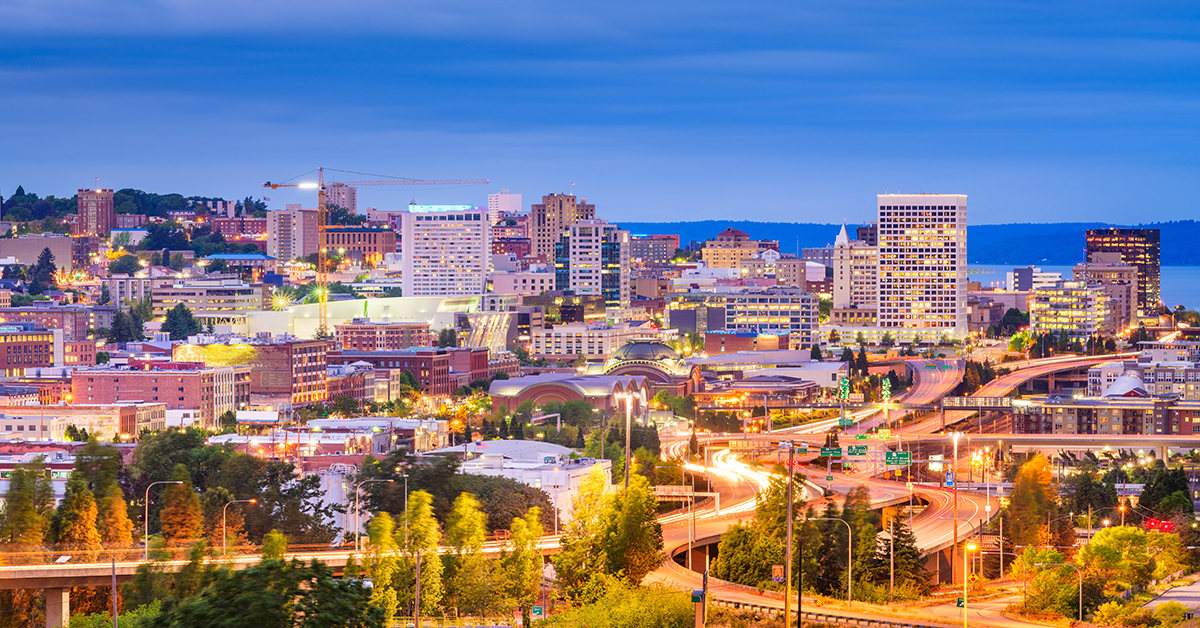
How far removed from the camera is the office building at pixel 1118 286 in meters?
136

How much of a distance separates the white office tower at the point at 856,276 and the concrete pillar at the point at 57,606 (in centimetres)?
10490

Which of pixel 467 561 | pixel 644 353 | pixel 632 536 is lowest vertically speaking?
pixel 467 561

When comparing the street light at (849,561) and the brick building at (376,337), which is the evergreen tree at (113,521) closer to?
the street light at (849,561)

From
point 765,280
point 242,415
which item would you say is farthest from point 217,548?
point 765,280

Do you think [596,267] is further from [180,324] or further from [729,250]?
[729,250]

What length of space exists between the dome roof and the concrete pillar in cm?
5249

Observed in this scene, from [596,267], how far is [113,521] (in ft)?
332

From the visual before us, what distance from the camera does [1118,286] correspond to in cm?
13838

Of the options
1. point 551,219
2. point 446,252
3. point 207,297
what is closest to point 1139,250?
point 551,219

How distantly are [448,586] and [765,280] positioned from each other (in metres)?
134

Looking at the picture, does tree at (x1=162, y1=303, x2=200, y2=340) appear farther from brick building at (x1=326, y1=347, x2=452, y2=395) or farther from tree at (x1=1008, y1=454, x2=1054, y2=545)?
tree at (x1=1008, y1=454, x2=1054, y2=545)

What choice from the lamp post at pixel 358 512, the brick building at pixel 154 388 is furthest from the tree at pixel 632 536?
the brick building at pixel 154 388

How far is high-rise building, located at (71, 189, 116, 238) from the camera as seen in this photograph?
6742 inches

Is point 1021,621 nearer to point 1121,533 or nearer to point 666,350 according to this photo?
point 1121,533
